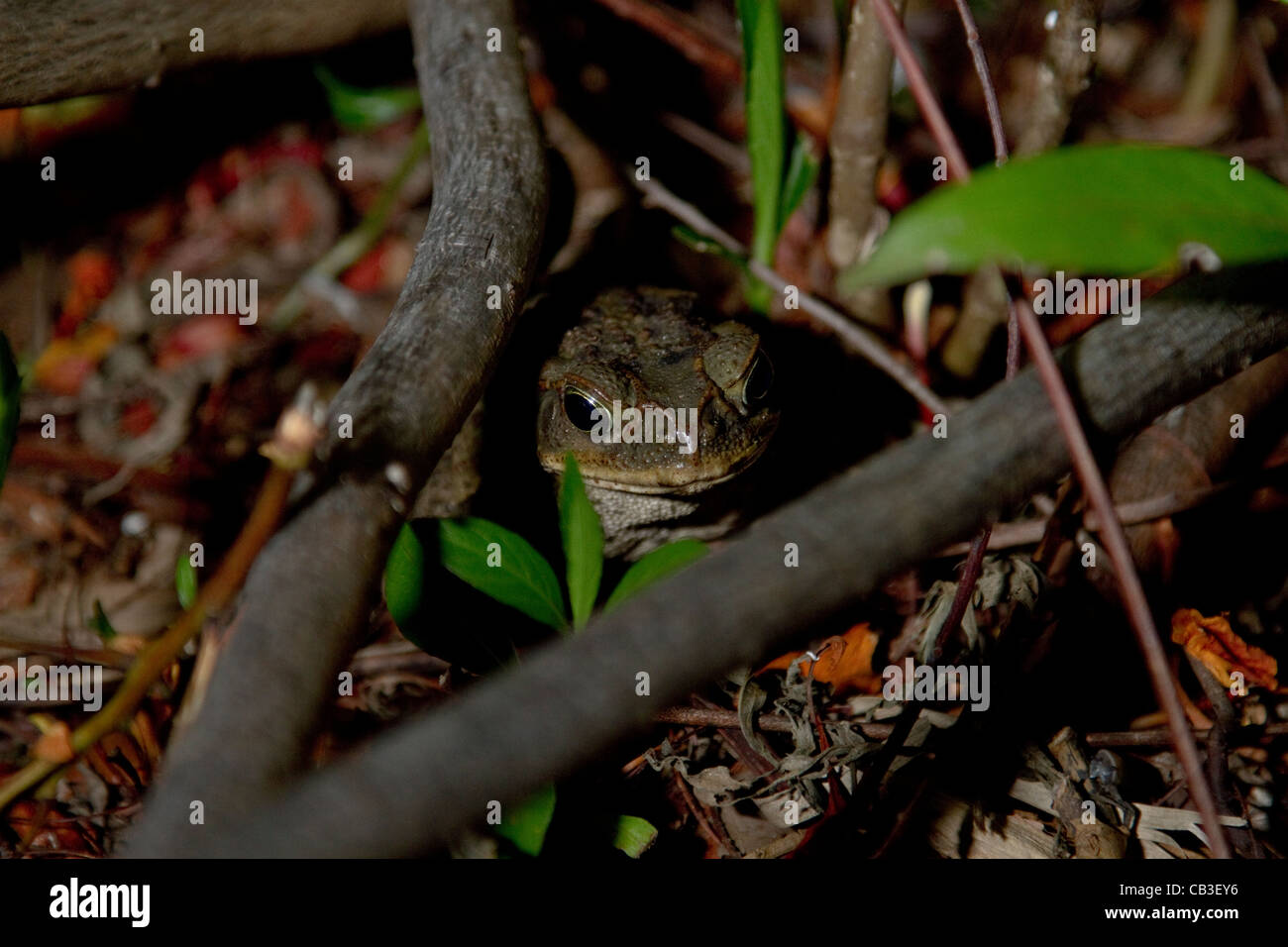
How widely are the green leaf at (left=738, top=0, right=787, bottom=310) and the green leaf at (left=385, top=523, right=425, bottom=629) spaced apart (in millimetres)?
2027

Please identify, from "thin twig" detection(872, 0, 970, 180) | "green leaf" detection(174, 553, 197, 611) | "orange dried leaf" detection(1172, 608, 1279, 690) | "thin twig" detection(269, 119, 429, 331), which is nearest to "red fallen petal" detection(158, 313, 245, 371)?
"thin twig" detection(269, 119, 429, 331)

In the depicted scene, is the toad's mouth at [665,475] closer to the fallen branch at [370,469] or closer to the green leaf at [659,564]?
the green leaf at [659,564]

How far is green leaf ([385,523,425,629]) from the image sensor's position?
2.09 meters

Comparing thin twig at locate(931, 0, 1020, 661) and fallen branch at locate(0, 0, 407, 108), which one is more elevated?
→ fallen branch at locate(0, 0, 407, 108)

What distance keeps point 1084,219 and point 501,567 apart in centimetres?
153

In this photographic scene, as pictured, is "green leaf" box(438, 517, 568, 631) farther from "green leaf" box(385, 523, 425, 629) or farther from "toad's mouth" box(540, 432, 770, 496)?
"toad's mouth" box(540, 432, 770, 496)

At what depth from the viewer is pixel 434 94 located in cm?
275

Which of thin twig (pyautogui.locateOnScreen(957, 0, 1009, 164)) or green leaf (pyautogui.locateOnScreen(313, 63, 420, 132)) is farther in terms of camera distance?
green leaf (pyautogui.locateOnScreen(313, 63, 420, 132))

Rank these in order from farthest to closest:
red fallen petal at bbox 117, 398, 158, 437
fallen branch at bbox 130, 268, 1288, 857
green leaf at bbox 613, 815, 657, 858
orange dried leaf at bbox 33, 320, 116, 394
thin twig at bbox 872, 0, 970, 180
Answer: orange dried leaf at bbox 33, 320, 116, 394, red fallen petal at bbox 117, 398, 158, 437, green leaf at bbox 613, 815, 657, 858, thin twig at bbox 872, 0, 970, 180, fallen branch at bbox 130, 268, 1288, 857

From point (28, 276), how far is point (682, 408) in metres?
3.76

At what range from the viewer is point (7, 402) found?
210 centimetres

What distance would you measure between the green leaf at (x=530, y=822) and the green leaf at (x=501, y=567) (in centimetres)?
45
